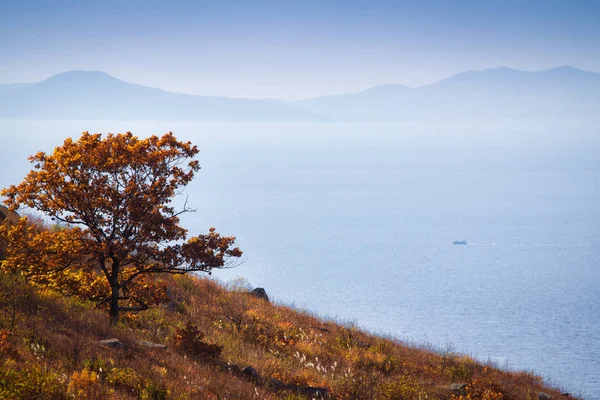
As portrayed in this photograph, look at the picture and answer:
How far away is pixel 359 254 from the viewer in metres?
146

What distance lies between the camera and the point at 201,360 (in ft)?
43.2

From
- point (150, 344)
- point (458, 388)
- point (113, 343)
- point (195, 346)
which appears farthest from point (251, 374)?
point (458, 388)

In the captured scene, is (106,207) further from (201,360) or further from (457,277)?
(457,277)

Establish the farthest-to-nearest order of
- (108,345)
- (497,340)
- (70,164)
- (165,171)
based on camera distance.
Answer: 1. (497,340)
2. (165,171)
3. (70,164)
4. (108,345)

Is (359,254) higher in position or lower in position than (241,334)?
lower

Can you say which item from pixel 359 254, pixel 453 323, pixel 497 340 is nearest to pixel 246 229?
pixel 359 254

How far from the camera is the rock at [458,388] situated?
1543 centimetres

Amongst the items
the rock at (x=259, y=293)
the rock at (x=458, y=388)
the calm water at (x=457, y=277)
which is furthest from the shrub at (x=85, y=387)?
the calm water at (x=457, y=277)

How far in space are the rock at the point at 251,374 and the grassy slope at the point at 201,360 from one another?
0.24 meters

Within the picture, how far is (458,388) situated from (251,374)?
6432 mm

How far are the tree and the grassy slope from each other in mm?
1067

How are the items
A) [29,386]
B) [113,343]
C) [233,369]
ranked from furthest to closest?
1. [233,369]
2. [113,343]
3. [29,386]

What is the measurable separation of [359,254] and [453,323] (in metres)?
54.5

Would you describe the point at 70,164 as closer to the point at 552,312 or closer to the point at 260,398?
the point at 260,398
